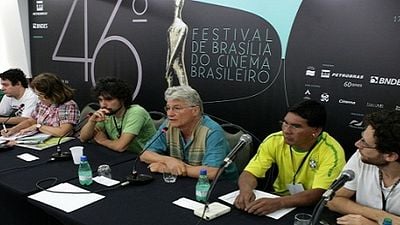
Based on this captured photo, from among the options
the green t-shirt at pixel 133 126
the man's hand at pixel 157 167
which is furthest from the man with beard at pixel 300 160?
the green t-shirt at pixel 133 126

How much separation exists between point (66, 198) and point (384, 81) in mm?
2090

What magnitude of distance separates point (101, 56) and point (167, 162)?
7.65 feet

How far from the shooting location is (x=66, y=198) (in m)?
1.95

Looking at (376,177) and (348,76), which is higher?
(348,76)

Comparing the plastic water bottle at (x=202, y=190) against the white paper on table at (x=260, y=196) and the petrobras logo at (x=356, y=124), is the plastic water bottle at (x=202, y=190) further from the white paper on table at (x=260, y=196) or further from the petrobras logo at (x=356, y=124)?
the petrobras logo at (x=356, y=124)

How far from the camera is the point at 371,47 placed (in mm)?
2633

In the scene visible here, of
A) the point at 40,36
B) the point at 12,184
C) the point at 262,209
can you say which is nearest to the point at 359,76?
the point at 262,209

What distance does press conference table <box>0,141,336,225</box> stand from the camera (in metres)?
1.72

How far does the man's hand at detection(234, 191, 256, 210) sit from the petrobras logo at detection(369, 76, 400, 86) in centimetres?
130

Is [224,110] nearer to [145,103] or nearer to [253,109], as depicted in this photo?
[253,109]

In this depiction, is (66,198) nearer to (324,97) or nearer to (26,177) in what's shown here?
(26,177)

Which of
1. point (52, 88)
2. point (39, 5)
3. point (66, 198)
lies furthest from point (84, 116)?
point (39, 5)

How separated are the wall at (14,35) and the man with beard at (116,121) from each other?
102 inches

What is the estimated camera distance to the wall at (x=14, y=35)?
5.00 metres
